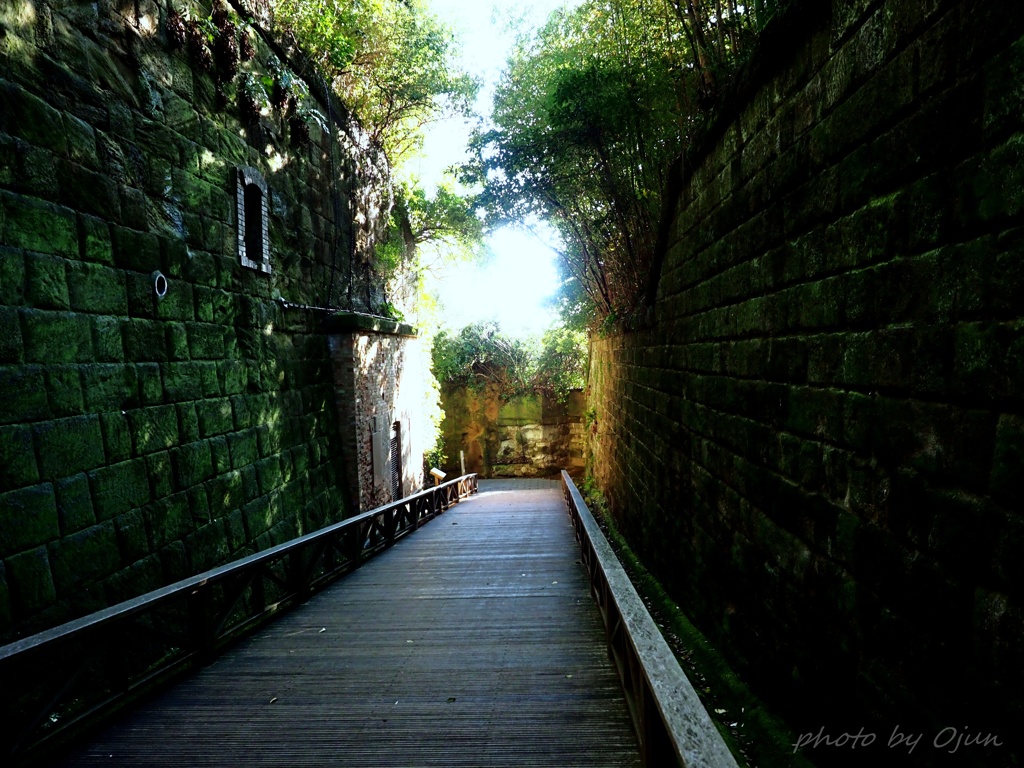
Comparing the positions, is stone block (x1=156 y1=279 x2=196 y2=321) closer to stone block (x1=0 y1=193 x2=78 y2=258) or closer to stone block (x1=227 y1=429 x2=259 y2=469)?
stone block (x1=0 y1=193 x2=78 y2=258)

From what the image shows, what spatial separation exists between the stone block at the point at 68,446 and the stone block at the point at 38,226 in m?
1.12

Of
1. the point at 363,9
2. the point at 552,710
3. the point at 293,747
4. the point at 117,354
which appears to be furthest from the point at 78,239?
the point at 363,9

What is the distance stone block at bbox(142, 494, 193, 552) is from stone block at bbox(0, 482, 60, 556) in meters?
0.84

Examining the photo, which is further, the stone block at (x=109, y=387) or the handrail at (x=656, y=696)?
the stone block at (x=109, y=387)

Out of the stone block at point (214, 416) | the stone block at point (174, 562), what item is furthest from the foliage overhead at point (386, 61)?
the stone block at point (174, 562)

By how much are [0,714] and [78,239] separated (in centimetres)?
292

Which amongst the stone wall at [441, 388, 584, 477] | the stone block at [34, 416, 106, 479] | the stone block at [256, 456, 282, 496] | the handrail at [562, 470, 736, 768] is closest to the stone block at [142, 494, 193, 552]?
the stone block at [34, 416, 106, 479]

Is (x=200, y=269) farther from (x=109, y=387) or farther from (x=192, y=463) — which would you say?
(x=192, y=463)

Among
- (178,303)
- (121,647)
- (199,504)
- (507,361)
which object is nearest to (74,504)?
(121,647)

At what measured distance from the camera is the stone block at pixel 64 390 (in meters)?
3.60

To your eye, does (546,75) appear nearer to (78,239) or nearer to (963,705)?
(78,239)

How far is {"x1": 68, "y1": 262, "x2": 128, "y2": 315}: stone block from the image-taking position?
382 centimetres

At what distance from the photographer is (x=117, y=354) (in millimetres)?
4172

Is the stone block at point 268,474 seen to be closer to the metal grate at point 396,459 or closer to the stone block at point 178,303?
the stone block at point 178,303
